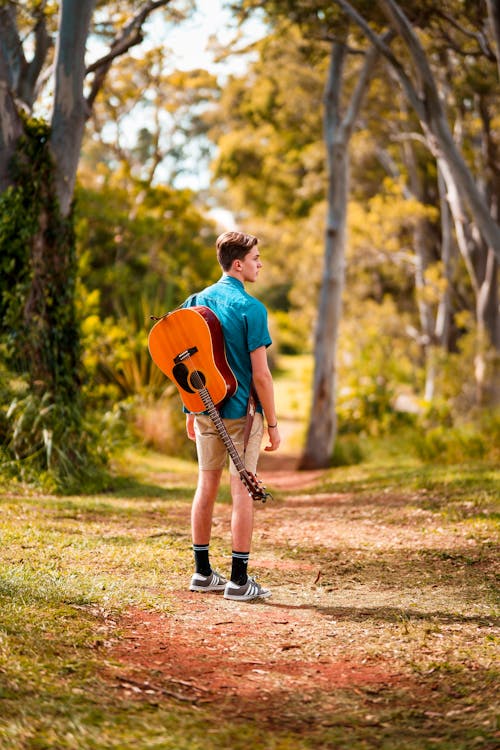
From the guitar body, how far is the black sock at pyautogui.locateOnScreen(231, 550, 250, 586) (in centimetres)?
78

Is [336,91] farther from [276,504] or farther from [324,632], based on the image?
[324,632]

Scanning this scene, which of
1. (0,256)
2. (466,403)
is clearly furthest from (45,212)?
(466,403)

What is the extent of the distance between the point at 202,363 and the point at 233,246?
2.16 ft

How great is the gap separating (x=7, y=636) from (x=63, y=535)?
248cm

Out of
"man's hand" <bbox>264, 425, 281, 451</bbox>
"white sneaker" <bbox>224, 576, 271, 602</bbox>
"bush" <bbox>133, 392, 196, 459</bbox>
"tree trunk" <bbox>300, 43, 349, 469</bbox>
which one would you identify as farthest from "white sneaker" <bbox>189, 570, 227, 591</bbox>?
"tree trunk" <bbox>300, 43, 349, 469</bbox>

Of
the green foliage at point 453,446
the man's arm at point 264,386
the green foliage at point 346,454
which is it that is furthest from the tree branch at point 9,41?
the green foliage at point 346,454

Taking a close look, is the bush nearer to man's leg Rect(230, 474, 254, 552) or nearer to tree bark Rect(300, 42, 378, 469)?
tree bark Rect(300, 42, 378, 469)

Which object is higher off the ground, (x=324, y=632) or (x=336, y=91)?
(x=336, y=91)

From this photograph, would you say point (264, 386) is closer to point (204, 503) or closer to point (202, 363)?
point (202, 363)

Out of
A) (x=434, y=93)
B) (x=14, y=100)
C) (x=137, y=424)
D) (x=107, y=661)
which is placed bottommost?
(x=107, y=661)

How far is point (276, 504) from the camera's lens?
31.3 feet

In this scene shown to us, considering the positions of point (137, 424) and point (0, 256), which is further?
point (137, 424)

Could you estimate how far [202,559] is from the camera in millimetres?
5188

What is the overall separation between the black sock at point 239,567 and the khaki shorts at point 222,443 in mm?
422
